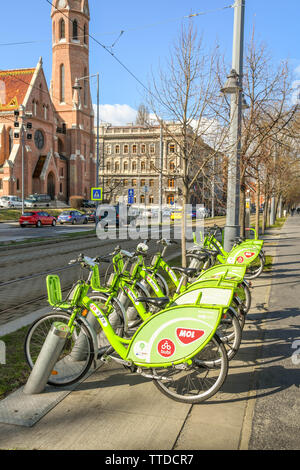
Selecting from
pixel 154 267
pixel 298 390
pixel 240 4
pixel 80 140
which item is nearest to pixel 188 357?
pixel 298 390

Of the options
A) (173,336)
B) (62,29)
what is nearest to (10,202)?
(62,29)

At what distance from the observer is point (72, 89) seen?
63.3 m

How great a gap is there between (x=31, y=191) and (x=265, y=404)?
54.8 m

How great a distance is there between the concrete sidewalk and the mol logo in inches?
23.9

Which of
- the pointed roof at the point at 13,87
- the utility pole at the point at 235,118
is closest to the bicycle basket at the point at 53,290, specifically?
the utility pole at the point at 235,118

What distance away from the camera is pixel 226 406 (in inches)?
144

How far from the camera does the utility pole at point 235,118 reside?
9164 mm

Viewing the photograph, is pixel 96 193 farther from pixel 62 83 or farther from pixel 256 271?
pixel 62 83

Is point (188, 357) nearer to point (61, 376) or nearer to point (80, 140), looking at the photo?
point (61, 376)

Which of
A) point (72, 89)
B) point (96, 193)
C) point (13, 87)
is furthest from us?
point (72, 89)

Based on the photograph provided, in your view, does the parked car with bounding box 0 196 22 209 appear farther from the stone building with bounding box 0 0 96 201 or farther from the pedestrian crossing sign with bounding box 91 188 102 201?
the pedestrian crossing sign with bounding box 91 188 102 201

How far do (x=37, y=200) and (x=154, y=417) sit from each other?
5028cm

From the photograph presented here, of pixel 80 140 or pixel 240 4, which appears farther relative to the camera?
pixel 80 140

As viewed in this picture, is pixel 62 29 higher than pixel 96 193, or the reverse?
pixel 62 29
